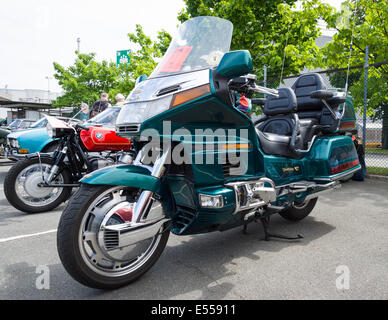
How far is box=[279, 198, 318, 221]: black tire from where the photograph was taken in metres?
3.80

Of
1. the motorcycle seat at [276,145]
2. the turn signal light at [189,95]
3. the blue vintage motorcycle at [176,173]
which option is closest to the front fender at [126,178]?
the blue vintage motorcycle at [176,173]

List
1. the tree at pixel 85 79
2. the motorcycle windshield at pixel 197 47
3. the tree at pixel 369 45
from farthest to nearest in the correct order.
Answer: the tree at pixel 85 79
the tree at pixel 369 45
the motorcycle windshield at pixel 197 47

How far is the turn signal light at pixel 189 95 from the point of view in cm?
221

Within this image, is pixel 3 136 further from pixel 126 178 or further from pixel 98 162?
pixel 126 178

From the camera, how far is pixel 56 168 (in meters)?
4.45

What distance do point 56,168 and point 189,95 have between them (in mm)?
3036

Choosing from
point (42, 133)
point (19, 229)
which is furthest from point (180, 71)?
point (42, 133)

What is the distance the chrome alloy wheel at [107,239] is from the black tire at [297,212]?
2.11 m

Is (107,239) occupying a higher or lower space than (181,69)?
lower

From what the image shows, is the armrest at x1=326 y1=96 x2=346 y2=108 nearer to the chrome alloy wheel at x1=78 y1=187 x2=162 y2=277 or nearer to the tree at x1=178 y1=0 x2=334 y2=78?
the chrome alloy wheel at x1=78 y1=187 x2=162 y2=277

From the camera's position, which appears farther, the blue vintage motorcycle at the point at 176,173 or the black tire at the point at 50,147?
the black tire at the point at 50,147

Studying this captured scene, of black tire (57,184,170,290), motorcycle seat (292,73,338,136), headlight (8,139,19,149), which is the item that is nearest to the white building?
headlight (8,139,19,149)

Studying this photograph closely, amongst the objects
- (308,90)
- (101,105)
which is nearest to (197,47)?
(308,90)

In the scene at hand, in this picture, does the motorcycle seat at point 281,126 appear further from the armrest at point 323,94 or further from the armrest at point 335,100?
the armrest at point 335,100
